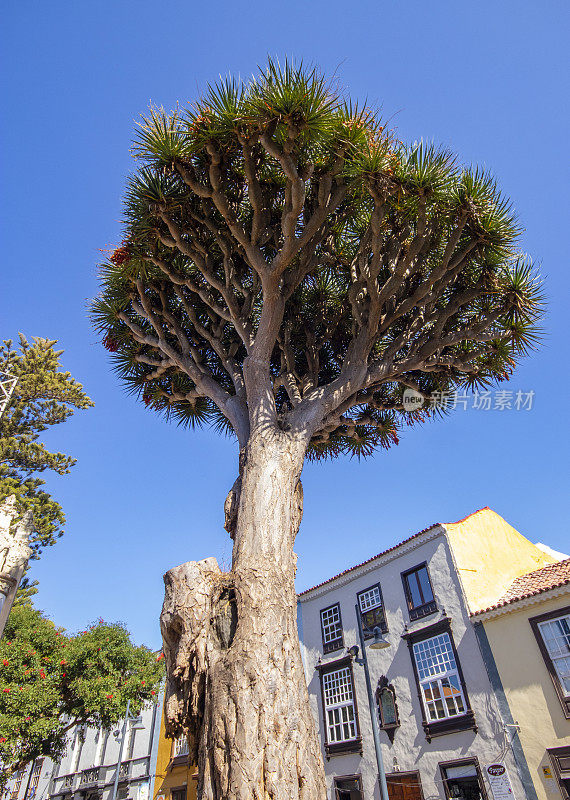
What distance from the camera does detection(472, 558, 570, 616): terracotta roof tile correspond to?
1241cm

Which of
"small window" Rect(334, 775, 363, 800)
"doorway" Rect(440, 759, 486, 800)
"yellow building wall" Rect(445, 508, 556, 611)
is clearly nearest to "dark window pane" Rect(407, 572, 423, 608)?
"yellow building wall" Rect(445, 508, 556, 611)

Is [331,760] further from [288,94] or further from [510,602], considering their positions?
[288,94]

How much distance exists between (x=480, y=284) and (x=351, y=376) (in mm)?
3017

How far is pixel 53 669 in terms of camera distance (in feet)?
53.1

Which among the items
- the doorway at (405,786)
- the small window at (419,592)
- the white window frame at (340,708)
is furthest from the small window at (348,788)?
the small window at (419,592)

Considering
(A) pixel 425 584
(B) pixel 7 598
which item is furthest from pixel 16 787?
(A) pixel 425 584

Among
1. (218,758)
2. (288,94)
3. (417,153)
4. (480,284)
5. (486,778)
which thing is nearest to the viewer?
(218,758)

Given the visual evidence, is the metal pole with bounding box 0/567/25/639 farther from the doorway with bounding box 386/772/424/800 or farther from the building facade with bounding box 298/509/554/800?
the doorway with bounding box 386/772/424/800

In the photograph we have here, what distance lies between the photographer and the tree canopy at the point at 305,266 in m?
6.64

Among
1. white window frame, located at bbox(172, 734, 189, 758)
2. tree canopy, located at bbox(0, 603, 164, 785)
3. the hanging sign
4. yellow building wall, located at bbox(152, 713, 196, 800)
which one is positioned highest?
tree canopy, located at bbox(0, 603, 164, 785)

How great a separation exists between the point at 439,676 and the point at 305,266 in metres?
12.5

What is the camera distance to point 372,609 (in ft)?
57.1

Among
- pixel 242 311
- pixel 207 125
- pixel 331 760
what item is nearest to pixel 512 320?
pixel 242 311

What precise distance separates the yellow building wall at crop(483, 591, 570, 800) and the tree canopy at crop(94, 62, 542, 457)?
684 cm
